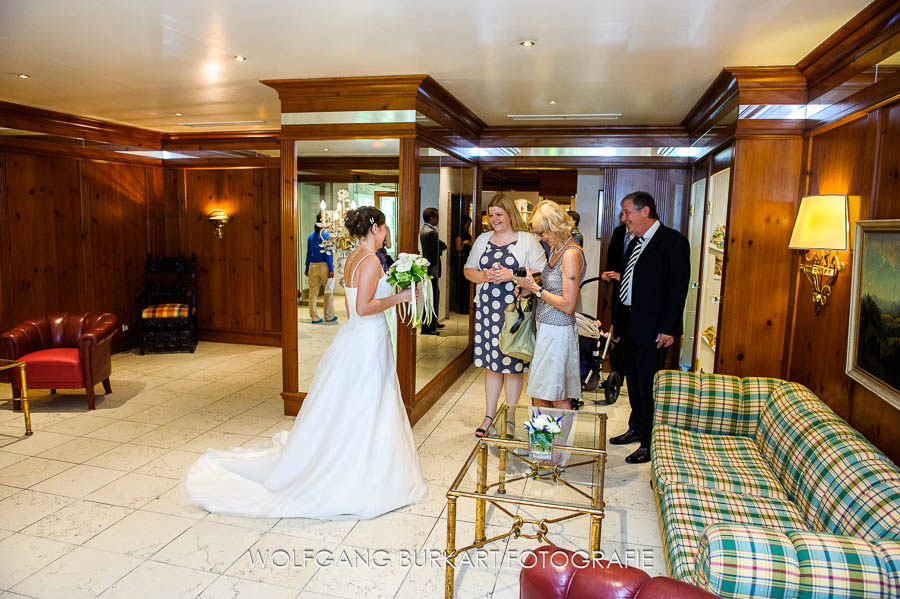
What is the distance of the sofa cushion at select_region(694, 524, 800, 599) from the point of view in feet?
5.24

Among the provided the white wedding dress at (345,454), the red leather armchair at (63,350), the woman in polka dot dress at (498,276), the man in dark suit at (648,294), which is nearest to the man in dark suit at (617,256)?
the man in dark suit at (648,294)

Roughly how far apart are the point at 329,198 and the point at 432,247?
949 millimetres

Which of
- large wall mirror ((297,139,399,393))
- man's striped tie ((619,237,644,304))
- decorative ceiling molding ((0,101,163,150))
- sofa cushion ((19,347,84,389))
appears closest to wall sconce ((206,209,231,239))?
decorative ceiling molding ((0,101,163,150))

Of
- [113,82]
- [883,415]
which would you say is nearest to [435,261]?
[113,82]

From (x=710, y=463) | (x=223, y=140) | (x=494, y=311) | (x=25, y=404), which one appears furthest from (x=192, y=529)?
(x=223, y=140)

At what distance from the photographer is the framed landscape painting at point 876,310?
7.90 ft

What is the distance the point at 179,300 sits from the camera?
7383 mm

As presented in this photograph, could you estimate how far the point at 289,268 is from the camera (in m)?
4.59

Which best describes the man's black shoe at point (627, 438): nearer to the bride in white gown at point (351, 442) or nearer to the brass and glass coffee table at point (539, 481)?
the brass and glass coffee table at point (539, 481)

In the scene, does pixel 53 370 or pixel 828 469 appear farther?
pixel 53 370

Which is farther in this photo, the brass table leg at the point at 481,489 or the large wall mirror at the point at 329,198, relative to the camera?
the large wall mirror at the point at 329,198

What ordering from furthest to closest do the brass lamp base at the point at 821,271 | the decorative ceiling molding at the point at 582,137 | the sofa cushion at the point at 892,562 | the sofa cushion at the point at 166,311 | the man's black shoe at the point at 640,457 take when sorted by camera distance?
the sofa cushion at the point at 166,311, the decorative ceiling molding at the point at 582,137, the man's black shoe at the point at 640,457, the brass lamp base at the point at 821,271, the sofa cushion at the point at 892,562

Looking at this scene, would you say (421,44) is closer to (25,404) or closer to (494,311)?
(494,311)

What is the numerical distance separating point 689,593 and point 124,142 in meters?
7.56
